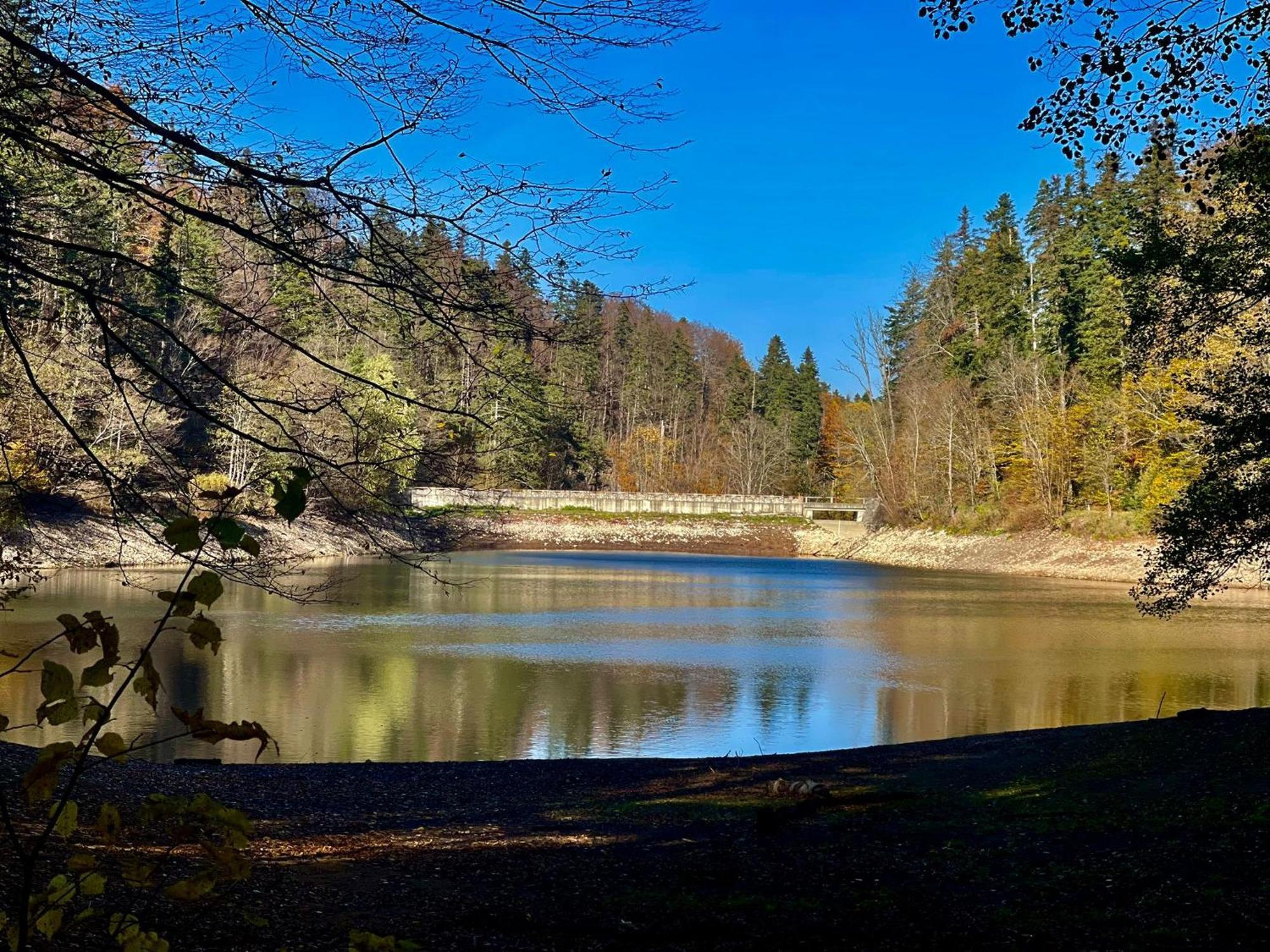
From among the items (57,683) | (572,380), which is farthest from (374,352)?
(572,380)

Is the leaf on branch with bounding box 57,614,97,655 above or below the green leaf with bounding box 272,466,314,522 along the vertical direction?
below

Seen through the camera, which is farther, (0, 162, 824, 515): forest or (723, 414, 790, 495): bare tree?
(723, 414, 790, 495): bare tree

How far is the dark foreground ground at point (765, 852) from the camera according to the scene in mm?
5109

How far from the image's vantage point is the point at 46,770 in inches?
84.3

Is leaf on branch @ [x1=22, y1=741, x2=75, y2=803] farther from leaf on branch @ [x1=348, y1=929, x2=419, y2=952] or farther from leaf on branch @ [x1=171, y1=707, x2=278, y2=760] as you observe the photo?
leaf on branch @ [x1=348, y1=929, x2=419, y2=952]

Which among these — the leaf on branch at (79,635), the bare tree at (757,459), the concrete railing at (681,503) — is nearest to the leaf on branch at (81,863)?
the leaf on branch at (79,635)

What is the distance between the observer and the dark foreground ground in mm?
5109

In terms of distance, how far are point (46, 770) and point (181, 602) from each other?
407 millimetres

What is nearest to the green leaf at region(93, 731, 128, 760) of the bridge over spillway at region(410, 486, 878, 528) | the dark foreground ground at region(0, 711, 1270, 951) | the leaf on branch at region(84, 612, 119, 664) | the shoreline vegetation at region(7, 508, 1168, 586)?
the leaf on branch at region(84, 612, 119, 664)

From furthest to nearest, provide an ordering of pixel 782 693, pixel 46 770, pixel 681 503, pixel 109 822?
1. pixel 681 503
2. pixel 782 693
3. pixel 109 822
4. pixel 46 770

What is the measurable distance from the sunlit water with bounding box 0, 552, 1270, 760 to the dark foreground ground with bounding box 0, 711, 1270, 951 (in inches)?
71.4

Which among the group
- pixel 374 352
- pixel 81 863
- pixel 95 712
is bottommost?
pixel 81 863

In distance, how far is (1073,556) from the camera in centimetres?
4184

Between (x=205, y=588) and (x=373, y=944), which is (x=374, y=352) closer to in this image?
(x=205, y=588)
